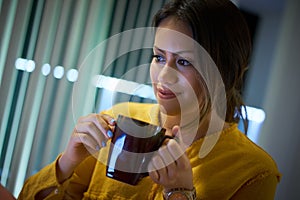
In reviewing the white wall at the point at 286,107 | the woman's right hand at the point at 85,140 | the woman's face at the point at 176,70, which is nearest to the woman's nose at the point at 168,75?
the woman's face at the point at 176,70

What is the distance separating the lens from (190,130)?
0.81 metres

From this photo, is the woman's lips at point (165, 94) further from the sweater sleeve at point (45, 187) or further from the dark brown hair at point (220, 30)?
the sweater sleeve at point (45, 187)

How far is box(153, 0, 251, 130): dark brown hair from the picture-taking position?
733 millimetres

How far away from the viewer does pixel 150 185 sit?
0.80 m

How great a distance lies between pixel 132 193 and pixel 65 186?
0.14 m

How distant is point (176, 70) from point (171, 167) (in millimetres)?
198

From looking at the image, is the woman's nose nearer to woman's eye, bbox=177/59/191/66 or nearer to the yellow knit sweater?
woman's eye, bbox=177/59/191/66

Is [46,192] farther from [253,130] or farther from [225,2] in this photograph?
[253,130]

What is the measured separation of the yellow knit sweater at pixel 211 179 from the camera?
2.53ft

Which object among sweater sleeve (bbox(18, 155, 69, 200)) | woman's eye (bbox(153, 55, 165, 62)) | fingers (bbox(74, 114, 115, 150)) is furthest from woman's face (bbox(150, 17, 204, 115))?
sweater sleeve (bbox(18, 155, 69, 200))

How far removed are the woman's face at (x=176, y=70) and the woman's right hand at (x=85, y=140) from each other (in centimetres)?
13

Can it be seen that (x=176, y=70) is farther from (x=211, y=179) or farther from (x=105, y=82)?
(x=105, y=82)

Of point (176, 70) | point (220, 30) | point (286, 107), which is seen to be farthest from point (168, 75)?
point (286, 107)

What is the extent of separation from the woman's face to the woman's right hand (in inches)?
5.0
